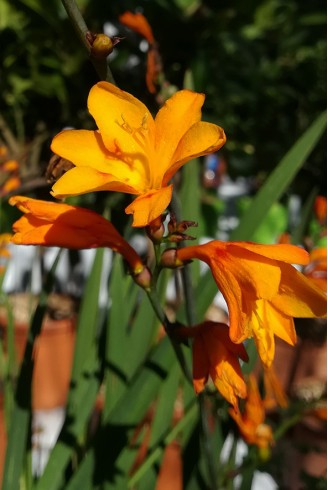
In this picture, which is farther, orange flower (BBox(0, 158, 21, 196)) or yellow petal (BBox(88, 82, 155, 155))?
orange flower (BBox(0, 158, 21, 196))

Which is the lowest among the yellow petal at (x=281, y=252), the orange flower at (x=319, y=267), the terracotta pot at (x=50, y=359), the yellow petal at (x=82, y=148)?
the terracotta pot at (x=50, y=359)

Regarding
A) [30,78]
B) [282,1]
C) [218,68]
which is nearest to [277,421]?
[218,68]

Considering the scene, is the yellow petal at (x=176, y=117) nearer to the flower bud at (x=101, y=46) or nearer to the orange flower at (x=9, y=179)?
the flower bud at (x=101, y=46)

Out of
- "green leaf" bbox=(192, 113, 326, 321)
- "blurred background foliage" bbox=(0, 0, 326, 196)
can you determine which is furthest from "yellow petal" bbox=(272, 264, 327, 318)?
"blurred background foliage" bbox=(0, 0, 326, 196)

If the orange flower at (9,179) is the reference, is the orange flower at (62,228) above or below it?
below

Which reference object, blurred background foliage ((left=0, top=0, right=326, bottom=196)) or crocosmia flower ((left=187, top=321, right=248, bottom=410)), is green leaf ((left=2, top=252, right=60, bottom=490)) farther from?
blurred background foliage ((left=0, top=0, right=326, bottom=196))

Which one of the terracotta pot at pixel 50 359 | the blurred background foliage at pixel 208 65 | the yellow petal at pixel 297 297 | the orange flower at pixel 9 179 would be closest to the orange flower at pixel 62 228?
the yellow petal at pixel 297 297
